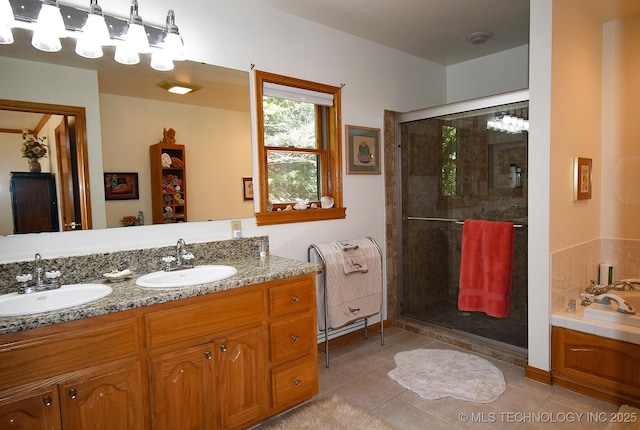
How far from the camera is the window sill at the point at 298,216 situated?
264cm

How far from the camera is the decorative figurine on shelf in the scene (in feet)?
7.30

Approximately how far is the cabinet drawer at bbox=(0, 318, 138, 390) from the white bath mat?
5.71ft

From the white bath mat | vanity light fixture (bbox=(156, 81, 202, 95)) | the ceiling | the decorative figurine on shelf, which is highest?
the ceiling

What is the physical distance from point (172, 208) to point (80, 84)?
783 mm

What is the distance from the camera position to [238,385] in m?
1.91

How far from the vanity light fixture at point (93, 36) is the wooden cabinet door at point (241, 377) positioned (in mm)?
1572

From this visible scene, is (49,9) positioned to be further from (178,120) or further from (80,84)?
(178,120)

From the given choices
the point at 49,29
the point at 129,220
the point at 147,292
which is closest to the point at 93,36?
the point at 49,29

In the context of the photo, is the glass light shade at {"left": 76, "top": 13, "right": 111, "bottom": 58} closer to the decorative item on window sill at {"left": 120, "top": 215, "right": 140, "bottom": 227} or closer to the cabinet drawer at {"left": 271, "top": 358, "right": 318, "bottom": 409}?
the decorative item on window sill at {"left": 120, "top": 215, "right": 140, "bottom": 227}

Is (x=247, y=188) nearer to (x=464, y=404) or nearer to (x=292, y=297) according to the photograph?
(x=292, y=297)

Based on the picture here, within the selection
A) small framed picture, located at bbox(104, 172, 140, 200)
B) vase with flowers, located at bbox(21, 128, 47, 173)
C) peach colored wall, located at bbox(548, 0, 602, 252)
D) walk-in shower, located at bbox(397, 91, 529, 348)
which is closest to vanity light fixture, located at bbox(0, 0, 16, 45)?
vase with flowers, located at bbox(21, 128, 47, 173)

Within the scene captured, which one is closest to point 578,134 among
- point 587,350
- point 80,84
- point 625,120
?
point 625,120

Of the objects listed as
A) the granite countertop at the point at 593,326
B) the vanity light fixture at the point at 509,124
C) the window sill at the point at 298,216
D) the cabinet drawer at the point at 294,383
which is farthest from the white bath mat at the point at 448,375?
the vanity light fixture at the point at 509,124

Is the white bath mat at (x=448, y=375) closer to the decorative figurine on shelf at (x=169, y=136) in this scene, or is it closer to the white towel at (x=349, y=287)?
the white towel at (x=349, y=287)
